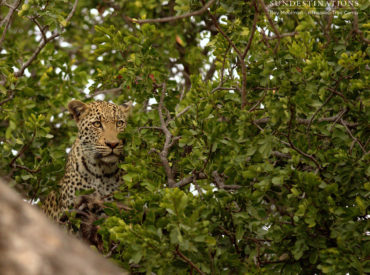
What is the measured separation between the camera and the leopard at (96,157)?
7.96 meters

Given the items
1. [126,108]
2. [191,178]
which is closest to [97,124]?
[126,108]

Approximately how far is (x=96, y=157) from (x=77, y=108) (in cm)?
87

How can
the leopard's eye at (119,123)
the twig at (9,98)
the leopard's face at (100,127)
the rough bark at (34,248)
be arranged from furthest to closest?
the leopard's eye at (119,123), the leopard's face at (100,127), the twig at (9,98), the rough bark at (34,248)

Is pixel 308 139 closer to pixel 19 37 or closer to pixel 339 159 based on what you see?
pixel 339 159

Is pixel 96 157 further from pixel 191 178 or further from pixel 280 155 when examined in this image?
pixel 280 155

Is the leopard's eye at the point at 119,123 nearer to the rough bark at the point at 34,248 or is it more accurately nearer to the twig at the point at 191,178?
the twig at the point at 191,178

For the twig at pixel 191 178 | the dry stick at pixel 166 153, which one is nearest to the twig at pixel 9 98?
the dry stick at pixel 166 153

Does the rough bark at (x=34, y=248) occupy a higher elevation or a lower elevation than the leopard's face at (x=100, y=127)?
lower

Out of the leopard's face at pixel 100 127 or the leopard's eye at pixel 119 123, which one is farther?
the leopard's eye at pixel 119 123

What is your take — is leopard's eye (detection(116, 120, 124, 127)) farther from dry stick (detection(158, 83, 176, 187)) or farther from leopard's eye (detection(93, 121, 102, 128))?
dry stick (detection(158, 83, 176, 187))

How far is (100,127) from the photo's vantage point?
823cm

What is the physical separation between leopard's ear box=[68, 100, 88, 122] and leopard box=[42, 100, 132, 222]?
14 mm

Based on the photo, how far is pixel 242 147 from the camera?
5.93 meters

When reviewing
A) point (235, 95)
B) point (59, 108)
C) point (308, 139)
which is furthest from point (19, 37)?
point (308, 139)
